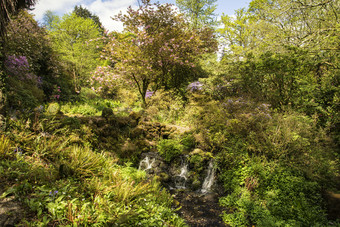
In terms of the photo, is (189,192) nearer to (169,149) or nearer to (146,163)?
(169,149)

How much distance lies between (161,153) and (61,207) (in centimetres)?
442

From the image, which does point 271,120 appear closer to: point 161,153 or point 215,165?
point 215,165

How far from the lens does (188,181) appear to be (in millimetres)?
6309

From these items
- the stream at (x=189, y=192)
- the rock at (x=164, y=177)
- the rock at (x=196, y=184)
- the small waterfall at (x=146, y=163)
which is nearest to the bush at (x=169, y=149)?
the stream at (x=189, y=192)

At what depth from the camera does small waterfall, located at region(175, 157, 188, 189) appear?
6.29 m

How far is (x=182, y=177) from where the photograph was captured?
6.45 meters

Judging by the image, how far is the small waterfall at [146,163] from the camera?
665cm

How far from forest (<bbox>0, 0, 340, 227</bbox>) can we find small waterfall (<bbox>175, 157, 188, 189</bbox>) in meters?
0.04

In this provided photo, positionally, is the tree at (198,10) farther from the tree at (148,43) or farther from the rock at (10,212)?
the rock at (10,212)

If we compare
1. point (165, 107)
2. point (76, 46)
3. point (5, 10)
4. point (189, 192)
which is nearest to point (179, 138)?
point (189, 192)

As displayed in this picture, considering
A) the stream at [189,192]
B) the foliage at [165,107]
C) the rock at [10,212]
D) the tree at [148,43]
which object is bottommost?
the stream at [189,192]

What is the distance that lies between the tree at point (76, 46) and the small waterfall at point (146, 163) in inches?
357

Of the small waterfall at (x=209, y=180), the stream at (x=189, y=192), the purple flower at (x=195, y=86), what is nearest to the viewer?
the stream at (x=189, y=192)

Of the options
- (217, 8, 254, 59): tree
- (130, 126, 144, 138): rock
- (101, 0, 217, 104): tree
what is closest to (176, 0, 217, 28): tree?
(217, 8, 254, 59): tree
